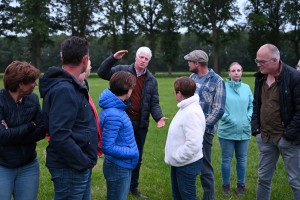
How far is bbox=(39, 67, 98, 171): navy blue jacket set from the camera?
239 centimetres

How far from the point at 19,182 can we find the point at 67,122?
42.7 inches

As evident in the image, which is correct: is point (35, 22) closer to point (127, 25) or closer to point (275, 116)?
point (127, 25)

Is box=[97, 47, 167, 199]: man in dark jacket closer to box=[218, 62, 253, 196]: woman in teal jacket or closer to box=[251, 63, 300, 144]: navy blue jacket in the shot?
box=[218, 62, 253, 196]: woman in teal jacket

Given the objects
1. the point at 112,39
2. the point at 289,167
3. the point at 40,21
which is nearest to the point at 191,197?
the point at 289,167

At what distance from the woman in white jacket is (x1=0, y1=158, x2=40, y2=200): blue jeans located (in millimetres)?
1543

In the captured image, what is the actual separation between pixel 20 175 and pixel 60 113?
1.06 metres

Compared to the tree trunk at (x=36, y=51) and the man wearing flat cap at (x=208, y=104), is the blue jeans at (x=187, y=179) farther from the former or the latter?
the tree trunk at (x=36, y=51)

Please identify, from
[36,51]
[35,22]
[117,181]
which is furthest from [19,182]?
[36,51]

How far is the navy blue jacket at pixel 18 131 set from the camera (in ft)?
9.24

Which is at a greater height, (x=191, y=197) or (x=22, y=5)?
(x=22, y=5)

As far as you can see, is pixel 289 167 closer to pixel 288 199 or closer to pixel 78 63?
pixel 288 199

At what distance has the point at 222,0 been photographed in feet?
158

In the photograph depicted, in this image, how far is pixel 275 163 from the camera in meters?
4.09

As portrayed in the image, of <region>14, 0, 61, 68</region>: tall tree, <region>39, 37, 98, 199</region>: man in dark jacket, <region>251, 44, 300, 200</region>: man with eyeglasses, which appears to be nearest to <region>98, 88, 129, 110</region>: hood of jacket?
<region>39, 37, 98, 199</region>: man in dark jacket
